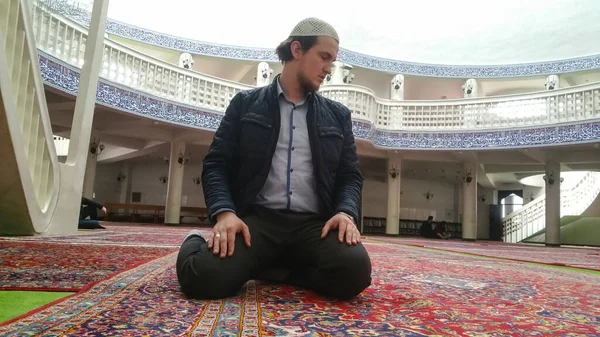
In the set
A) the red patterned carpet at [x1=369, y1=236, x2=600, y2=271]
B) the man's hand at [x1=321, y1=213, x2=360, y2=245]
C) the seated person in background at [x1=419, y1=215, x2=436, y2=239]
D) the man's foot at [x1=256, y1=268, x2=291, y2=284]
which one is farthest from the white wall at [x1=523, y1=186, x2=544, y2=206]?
the man's hand at [x1=321, y1=213, x2=360, y2=245]

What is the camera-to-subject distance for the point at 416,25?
494 inches

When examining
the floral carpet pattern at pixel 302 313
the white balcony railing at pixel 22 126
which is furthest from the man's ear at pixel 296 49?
the white balcony railing at pixel 22 126

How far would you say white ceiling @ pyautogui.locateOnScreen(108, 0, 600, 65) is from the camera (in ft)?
37.2

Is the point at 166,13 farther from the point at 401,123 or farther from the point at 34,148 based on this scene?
the point at 34,148

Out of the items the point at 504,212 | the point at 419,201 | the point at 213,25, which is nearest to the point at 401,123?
the point at 419,201

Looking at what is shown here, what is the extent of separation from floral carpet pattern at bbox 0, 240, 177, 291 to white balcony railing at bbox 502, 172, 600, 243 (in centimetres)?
1389

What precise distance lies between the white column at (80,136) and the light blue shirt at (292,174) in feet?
10.1

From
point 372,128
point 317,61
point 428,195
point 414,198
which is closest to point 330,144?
point 317,61

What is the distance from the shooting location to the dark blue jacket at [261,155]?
1489mm

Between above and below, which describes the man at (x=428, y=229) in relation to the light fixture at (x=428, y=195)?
below

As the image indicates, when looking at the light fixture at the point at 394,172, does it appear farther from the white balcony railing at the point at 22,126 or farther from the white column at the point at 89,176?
the white balcony railing at the point at 22,126

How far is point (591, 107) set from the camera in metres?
8.05

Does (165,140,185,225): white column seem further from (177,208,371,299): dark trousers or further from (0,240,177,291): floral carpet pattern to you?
(177,208,371,299): dark trousers

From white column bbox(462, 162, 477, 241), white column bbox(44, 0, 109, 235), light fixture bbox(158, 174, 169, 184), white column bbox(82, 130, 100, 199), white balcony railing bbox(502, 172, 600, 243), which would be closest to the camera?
white column bbox(44, 0, 109, 235)
